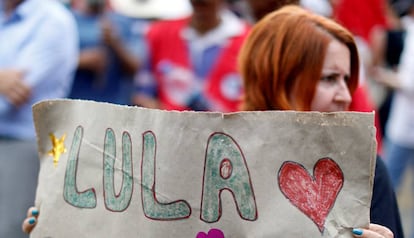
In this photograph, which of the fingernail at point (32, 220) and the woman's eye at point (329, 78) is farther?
the woman's eye at point (329, 78)

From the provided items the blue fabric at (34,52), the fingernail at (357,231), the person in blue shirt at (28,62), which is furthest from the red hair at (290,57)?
the blue fabric at (34,52)

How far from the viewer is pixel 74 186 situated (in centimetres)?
254

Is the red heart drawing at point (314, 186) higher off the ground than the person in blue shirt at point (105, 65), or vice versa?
the person in blue shirt at point (105, 65)

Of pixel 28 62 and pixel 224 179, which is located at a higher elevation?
pixel 28 62

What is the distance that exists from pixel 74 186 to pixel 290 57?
2.39 ft

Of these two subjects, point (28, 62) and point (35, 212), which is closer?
point (35, 212)

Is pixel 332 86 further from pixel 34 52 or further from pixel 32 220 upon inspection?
pixel 34 52

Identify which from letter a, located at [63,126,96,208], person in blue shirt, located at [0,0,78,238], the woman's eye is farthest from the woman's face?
person in blue shirt, located at [0,0,78,238]

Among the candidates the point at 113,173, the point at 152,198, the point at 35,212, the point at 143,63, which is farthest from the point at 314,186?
the point at 143,63

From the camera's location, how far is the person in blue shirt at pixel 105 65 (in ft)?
19.5

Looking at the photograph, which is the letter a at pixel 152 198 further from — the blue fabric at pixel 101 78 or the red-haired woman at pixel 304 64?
the blue fabric at pixel 101 78

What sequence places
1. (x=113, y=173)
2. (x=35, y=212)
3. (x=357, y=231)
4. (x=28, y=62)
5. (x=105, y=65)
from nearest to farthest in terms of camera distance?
(x=357, y=231) → (x=113, y=173) → (x=35, y=212) → (x=28, y=62) → (x=105, y=65)

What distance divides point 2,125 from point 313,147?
2.44 meters

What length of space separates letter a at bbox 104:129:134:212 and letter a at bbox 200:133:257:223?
0.21 m
